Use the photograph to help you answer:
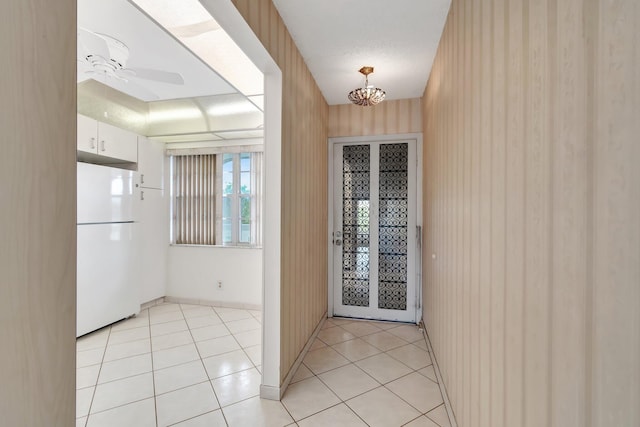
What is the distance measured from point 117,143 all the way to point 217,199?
1451mm

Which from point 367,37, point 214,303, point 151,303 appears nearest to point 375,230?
point 367,37

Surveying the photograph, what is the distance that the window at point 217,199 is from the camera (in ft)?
14.4

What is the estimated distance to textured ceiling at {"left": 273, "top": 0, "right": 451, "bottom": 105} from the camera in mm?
2000

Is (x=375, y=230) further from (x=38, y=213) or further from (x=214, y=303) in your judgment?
(x=38, y=213)

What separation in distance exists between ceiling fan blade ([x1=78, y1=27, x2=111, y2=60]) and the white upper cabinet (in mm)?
1350

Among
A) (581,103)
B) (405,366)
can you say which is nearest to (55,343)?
(581,103)

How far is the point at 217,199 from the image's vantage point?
175 inches

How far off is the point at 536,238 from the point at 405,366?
7.36ft

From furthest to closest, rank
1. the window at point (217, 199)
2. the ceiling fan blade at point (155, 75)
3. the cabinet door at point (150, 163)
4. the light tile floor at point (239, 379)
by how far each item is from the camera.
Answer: the window at point (217, 199), the cabinet door at point (150, 163), the ceiling fan blade at point (155, 75), the light tile floor at point (239, 379)

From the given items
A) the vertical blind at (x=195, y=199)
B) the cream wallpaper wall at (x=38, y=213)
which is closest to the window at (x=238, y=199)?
the vertical blind at (x=195, y=199)

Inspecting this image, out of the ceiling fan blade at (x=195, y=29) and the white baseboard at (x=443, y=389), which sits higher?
the ceiling fan blade at (x=195, y=29)

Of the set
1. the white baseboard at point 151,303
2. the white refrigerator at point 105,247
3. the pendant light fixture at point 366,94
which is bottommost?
the white baseboard at point 151,303

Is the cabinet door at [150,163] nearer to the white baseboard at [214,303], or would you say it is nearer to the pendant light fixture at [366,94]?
the white baseboard at [214,303]

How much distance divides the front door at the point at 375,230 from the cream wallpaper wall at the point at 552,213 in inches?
84.3
